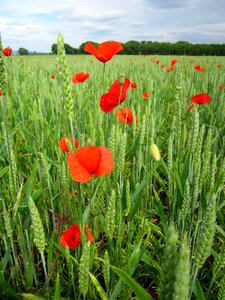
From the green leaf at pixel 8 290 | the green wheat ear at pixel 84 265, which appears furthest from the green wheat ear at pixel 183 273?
the green leaf at pixel 8 290

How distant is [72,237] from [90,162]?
20 centimetres

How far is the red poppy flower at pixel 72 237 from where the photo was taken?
2.07 ft

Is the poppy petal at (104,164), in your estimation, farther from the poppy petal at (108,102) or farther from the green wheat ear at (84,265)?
the poppy petal at (108,102)

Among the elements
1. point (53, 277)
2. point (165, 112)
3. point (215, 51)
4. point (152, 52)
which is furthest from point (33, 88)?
point (215, 51)

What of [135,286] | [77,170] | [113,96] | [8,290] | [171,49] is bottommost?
[8,290]

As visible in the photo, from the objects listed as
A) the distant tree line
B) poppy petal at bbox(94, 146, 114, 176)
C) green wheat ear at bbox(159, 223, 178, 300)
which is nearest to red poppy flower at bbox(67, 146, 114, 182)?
poppy petal at bbox(94, 146, 114, 176)

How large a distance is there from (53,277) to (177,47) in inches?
913

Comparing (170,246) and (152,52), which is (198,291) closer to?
(170,246)

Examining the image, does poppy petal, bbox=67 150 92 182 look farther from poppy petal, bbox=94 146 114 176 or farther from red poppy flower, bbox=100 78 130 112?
red poppy flower, bbox=100 78 130 112

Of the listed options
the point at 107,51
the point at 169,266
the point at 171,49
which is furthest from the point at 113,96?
the point at 171,49

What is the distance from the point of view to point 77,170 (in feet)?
1.83

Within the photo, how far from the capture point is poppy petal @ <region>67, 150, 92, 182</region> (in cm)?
55

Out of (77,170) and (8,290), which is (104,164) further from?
(8,290)

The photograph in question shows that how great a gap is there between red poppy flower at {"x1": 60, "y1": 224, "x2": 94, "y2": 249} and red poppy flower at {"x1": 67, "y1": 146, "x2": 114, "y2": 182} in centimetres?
15
